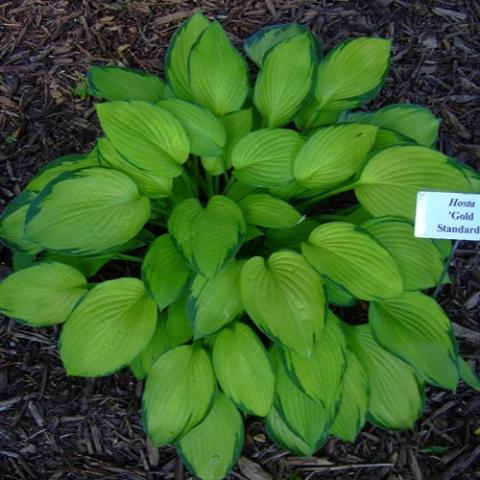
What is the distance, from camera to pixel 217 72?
1.65 m

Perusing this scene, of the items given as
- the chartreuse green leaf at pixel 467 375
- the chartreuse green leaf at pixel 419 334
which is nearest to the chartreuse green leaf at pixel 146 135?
the chartreuse green leaf at pixel 419 334

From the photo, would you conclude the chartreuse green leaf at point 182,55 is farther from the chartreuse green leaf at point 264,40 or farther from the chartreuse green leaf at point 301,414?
the chartreuse green leaf at point 301,414

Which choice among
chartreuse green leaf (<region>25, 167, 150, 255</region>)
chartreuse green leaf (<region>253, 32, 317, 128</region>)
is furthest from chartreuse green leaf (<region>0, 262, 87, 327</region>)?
chartreuse green leaf (<region>253, 32, 317, 128</region>)

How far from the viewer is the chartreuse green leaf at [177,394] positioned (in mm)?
1514

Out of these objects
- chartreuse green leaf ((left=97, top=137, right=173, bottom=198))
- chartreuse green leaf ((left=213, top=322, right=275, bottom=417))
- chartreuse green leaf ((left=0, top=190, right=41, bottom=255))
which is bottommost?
chartreuse green leaf ((left=213, top=322, right=275, bottom=417))

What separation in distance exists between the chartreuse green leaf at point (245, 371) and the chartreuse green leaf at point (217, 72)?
608 mm

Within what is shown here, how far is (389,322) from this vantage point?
1.55m

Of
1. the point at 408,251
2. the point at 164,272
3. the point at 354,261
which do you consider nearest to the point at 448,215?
the point at 408,251

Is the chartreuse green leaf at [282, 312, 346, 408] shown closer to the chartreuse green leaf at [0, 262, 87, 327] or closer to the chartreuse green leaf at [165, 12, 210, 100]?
the chartreuse green leaf at [0, 262, 87, 327]

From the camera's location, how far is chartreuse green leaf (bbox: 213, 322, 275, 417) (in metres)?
1.50

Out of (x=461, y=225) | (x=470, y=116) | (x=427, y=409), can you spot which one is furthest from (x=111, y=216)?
(x=470, y=116)

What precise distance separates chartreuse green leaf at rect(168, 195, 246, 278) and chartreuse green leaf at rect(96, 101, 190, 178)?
113mm

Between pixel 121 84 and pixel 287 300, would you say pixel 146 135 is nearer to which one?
pixel 121 84

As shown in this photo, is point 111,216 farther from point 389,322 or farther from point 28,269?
point 389,322
